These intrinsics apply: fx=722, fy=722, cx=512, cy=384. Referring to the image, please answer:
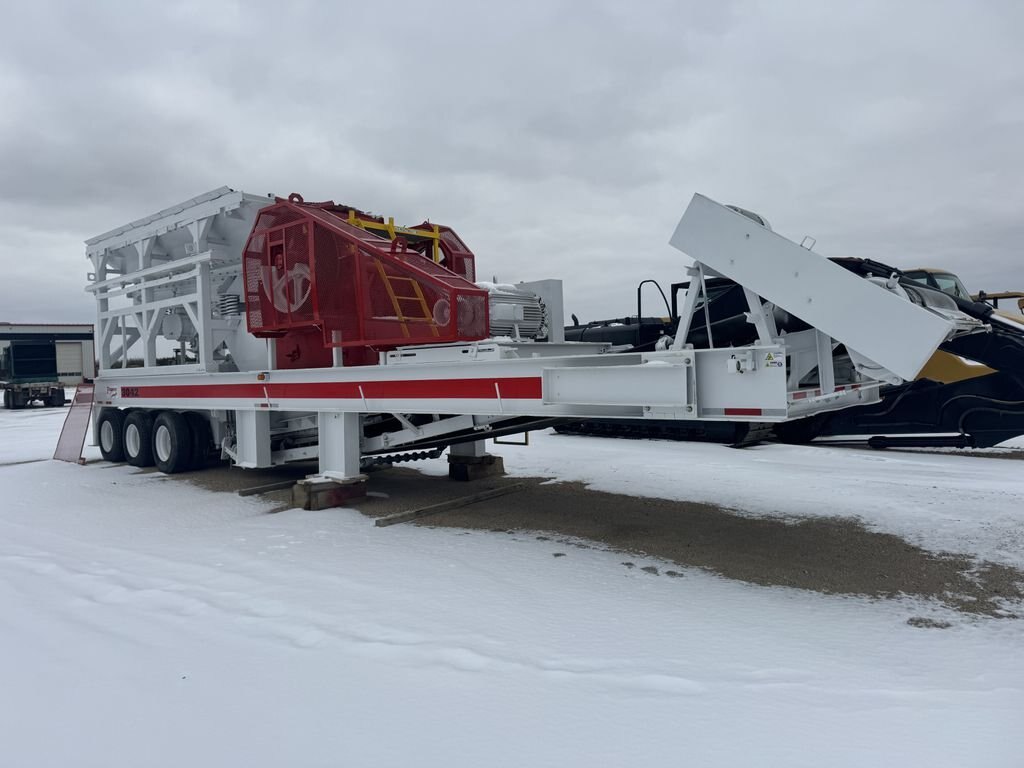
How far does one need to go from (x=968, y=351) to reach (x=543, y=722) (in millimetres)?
7514

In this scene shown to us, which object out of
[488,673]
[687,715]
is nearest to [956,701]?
[687,715]

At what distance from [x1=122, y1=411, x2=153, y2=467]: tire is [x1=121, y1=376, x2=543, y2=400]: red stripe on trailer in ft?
3.04

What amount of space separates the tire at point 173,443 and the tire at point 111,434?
1152 millimetres

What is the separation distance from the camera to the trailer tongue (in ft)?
13.6

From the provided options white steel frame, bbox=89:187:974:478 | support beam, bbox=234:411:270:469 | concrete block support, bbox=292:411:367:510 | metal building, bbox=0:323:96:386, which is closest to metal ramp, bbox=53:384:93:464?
white steel frame, bbox=89:187:974:478

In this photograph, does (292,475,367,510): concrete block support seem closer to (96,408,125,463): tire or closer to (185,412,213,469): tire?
(185,412,213,469): tire

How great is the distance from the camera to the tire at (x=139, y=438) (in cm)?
929

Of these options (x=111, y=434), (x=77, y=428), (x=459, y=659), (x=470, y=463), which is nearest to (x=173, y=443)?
(x=111, y=434)

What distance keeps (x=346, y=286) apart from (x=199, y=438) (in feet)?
12.6

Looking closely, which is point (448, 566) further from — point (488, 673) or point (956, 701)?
point (956, 701)

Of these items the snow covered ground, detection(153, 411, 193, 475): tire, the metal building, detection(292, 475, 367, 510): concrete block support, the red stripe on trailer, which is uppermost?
the metal building

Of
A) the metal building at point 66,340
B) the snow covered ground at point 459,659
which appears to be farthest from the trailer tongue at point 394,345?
the metal building at point 66,340

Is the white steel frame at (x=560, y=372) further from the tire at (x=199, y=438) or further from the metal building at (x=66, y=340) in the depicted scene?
the metal building at (x=66, y=340)

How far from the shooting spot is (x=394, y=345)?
612 centimetres
